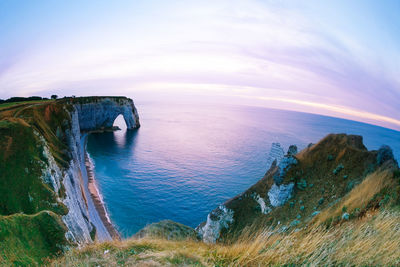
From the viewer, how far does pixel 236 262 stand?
184 inches

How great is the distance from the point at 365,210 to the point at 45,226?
21.1m

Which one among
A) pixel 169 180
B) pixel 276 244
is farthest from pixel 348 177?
pixel 169 180

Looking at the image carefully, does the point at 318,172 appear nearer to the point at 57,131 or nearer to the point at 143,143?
the point at 57,131

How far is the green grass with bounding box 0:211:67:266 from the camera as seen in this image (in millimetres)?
10992

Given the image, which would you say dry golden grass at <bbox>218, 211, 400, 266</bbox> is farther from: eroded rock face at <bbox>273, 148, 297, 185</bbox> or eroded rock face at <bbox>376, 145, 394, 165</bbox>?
eroded rock face at <bbox>273, 148, 297, 185</bbox>

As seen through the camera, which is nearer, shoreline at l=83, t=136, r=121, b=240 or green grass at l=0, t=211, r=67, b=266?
green grass at l=0, t=211, r=67, b=266

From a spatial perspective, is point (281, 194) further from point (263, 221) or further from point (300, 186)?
point (263, 221)

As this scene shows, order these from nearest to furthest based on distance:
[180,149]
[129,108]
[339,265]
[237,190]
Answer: [339,265] < [237,190] < [180,149] < [129,108]

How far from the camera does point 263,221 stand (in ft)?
76.1

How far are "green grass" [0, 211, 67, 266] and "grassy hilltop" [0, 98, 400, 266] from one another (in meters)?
0.06

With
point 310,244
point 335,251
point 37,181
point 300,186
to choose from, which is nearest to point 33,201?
point 37,181

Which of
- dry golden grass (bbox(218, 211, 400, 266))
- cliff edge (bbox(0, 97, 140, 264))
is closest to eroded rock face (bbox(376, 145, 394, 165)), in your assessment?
dry golden grass (bbox(218, 211, 400, 266))

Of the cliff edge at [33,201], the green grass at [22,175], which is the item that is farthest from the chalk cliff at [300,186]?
the green grass at [22,175]

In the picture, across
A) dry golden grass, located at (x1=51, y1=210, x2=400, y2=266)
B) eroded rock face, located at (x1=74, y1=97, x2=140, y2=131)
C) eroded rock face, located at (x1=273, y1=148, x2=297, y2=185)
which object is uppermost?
eroded rock face, located at (x1=74, y1=97, x2=140, y2=131)
